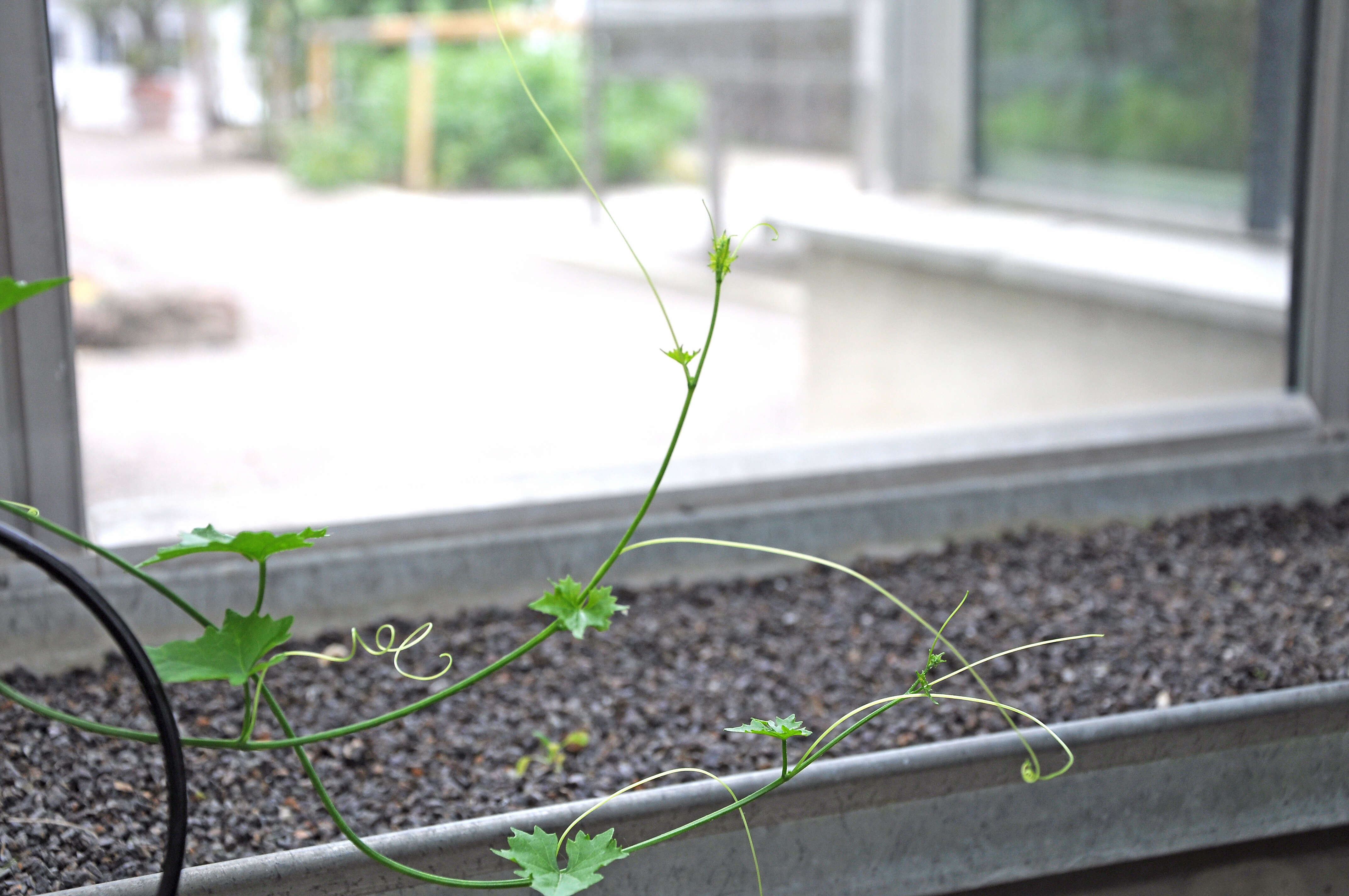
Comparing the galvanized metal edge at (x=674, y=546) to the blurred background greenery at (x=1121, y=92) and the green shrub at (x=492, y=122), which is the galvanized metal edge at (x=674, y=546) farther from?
the green shrub at (x=492, y=122)

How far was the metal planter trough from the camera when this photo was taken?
108cm

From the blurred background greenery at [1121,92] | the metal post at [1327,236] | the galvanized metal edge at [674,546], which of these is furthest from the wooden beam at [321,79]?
the galvanized metal edge at [674,546]

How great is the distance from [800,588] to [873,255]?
7.85 ft

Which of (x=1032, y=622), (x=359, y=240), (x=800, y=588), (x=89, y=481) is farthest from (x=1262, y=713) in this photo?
(x=359, y=240)

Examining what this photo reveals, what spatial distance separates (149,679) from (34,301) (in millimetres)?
1034

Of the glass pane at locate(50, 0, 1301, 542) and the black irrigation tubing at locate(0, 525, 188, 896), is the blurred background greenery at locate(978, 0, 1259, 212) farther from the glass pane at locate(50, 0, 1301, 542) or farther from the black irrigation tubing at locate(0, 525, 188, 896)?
the black irrigation tubing at locate(0, 525, 188, 896)

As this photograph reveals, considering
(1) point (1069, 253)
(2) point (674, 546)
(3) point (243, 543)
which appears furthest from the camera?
(1) point (1069, 253)

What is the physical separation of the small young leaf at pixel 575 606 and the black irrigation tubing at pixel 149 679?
0.28 meters

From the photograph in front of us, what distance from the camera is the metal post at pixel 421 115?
10031mm

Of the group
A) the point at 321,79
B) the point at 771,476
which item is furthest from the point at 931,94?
the point at 321,79

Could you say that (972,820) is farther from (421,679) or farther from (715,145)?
(715,145)

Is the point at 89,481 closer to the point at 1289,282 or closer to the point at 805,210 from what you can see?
the point at 805,210

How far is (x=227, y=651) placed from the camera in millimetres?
1004

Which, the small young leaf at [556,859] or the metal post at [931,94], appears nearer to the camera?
the small young leaf at [556,859]
